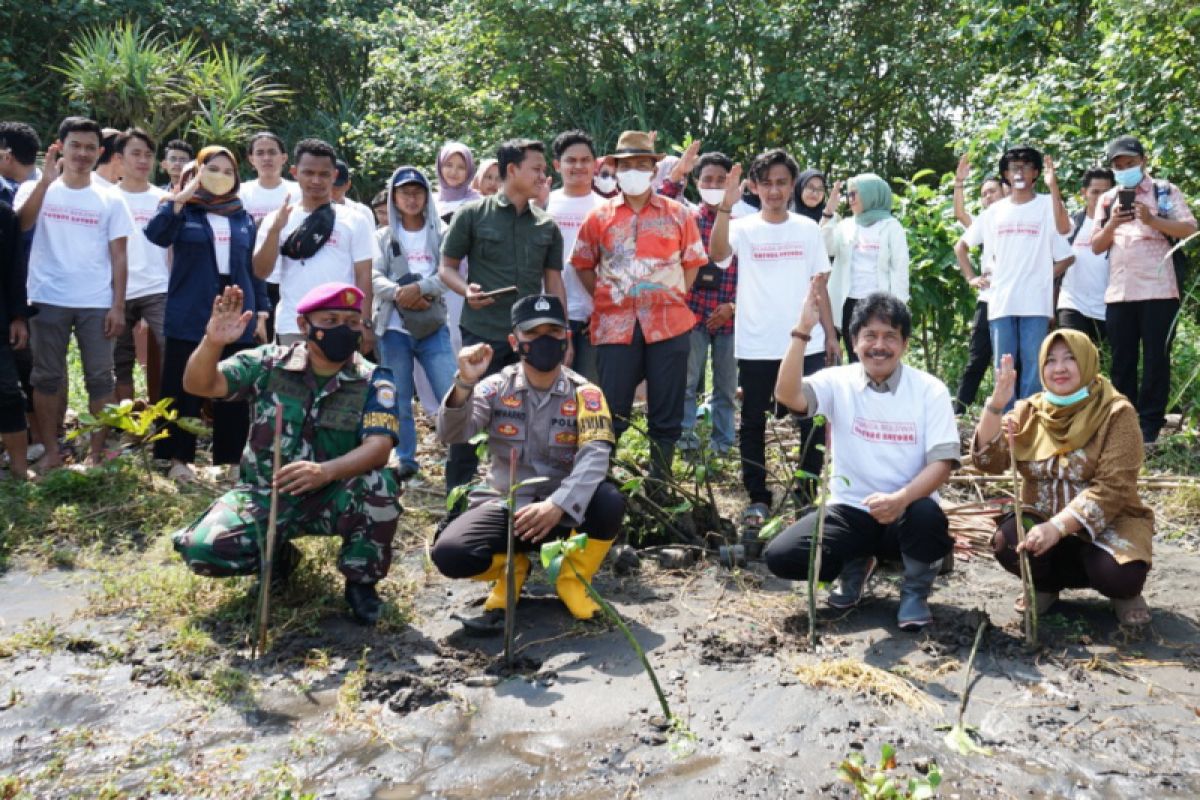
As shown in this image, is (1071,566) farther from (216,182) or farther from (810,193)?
(216,182)

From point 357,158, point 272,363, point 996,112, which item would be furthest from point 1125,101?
point 357,158

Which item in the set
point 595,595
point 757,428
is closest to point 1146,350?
point 757,428

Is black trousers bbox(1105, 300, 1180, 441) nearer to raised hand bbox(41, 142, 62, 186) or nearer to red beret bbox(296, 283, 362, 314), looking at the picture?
red beret bbox(296, 283, 362, 314)

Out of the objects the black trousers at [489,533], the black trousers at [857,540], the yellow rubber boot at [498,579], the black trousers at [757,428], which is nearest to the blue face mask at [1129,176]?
the black trousers at [757,428]

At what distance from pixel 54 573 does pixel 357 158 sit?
11249 mm

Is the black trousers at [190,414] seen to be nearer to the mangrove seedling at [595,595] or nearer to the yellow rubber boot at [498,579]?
the yellow rubber boot at [498,579]

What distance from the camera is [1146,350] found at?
23.6ft

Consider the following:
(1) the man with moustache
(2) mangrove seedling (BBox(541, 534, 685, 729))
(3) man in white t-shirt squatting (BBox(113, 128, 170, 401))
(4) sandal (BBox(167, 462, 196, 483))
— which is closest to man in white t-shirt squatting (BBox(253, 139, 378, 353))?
(4) sandal (BBox(167, 462, 196, 483))

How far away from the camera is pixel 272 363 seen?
4574 millimetres

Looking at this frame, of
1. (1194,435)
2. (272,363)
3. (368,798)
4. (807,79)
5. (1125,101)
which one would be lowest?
(368,798)

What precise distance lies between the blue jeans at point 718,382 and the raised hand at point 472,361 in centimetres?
274

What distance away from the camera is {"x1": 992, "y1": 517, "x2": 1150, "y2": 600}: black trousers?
432 centimetres

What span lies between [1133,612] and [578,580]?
2.23 metres

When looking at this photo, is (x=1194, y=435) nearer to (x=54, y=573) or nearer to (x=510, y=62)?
(x=54, y=573)
